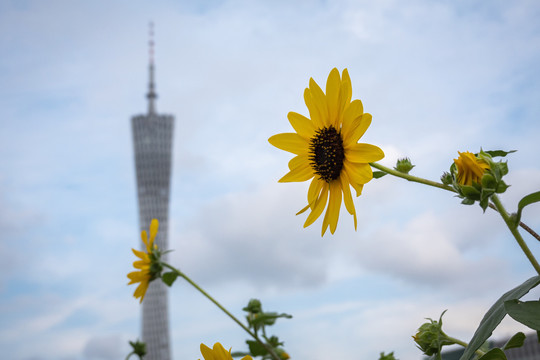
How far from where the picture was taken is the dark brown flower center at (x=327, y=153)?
696 millimetres

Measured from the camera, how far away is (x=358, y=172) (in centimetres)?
65

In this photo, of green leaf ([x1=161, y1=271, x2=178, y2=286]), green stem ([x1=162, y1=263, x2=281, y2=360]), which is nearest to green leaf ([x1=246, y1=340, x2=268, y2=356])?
green stem ([x1=162, y1=263, x2=281, y2=360])

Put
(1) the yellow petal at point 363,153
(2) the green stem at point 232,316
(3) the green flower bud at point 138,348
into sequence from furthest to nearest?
1. (3) the green flower bud at point 138,348
2. (2) the green stem at point 232,316
3. (1) the yellow petal at point 363,153

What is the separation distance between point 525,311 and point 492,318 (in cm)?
5

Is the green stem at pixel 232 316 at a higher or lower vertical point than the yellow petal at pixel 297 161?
lower

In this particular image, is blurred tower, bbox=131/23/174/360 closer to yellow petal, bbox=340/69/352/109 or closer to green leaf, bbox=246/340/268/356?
green leaf, bbox=246/340/268/356

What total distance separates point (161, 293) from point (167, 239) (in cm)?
252

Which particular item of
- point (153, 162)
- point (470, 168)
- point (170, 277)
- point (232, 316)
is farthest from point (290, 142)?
point (153, 162)

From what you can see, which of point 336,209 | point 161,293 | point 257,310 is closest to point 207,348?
point 336,209

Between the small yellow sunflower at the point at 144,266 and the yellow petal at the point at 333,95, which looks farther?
the small yellow sunflower at the point at 144,266

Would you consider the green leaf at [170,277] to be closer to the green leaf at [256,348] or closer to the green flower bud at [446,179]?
the green leaf at [256,348]

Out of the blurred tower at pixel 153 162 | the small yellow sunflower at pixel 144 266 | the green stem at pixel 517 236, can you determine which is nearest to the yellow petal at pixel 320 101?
the green stem at pixel 517 236

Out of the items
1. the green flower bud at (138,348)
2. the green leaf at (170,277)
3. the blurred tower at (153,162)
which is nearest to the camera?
the green leaf at (170,277)

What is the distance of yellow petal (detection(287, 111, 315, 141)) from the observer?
2.36ft
